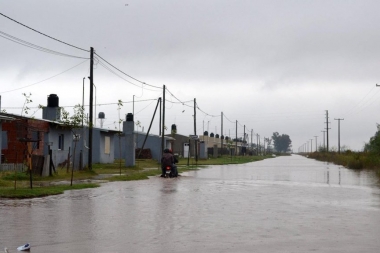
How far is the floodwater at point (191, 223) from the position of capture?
10.6 m

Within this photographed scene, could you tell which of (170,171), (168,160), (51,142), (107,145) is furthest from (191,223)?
(107,145)

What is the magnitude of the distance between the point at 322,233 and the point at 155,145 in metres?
63.6

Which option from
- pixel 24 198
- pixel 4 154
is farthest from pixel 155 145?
pixel 24 198

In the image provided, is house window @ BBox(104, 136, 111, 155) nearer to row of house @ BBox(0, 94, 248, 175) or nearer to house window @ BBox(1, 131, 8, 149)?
row of house @ BBox(0, 94, 248, 175)

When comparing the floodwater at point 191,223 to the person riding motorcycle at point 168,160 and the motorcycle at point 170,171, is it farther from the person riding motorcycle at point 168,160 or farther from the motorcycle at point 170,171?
the motorcycle at point 170,171

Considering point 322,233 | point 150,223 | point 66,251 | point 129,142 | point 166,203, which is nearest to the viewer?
point 66,251

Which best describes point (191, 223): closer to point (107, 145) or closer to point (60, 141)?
point (60, 141)

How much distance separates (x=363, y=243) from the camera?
35.8ft

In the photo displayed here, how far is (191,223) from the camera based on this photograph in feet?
44.4

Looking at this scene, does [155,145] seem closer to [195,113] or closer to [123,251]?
[195,113]

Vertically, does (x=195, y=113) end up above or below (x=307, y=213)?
above

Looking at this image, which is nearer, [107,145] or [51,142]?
[51,142]

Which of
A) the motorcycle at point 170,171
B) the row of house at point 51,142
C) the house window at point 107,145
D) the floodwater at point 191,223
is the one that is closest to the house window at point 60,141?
the row of house at point 51,142

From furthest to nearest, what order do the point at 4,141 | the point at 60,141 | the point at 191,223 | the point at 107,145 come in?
the point at 107,145 → the point at 60,141 → the point at 4,141 → the point at 191,223
